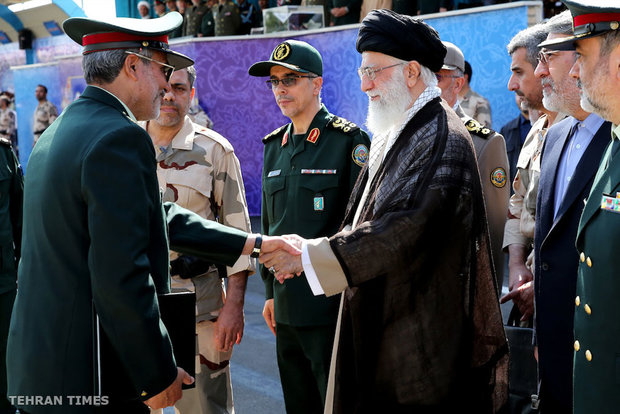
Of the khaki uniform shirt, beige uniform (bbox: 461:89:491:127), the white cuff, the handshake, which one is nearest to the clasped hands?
the handshake

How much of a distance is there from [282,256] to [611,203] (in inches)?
51.3

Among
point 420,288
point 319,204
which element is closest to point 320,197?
point 319,204

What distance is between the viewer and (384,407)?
261cm

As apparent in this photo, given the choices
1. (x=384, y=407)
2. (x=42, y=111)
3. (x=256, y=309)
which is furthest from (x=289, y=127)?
(x=42, y=111)

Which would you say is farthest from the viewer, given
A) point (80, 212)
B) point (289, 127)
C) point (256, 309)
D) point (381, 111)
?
point (256, 309)

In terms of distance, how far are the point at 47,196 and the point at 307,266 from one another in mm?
984

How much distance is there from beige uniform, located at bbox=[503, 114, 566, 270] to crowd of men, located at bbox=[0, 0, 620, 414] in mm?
13

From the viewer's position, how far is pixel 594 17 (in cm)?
217

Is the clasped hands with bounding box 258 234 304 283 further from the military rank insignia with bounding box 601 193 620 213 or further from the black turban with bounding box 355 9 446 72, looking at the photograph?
the military rank insignia with bounding box 601 193 620 213

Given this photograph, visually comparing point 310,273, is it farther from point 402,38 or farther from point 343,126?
point 343,126

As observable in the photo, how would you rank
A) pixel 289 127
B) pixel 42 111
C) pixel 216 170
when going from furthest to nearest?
pixel 42 111, pixel 289 127, pixel 216 170

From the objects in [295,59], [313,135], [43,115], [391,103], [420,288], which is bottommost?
[43,115]

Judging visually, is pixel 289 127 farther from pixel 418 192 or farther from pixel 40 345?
pixel 40 345

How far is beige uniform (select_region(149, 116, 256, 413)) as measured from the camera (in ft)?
11.9
